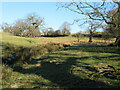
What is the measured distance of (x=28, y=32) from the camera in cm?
4128

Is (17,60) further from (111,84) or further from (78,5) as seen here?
(111,84)

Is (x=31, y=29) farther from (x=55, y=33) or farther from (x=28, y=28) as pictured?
(x=55, y=33)

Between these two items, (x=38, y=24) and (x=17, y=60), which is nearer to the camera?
(x=17, y=60)

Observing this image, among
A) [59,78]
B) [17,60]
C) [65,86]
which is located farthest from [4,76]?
[17,60]

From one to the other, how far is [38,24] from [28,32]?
10888 mm

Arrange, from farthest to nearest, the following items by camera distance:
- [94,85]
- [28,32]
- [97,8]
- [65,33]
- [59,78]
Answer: [65,33] < [28,32] < [97,8] < [59,78] < [94,85]

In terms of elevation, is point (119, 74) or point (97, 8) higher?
point (97, 8)

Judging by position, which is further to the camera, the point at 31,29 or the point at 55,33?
the point at 55,33

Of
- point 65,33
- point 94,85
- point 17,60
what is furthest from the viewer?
point 65,33

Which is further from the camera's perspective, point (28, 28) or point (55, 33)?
point (55, 33)

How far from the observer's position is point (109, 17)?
9.02m

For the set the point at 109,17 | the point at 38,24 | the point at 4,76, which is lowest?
the point at 4,76

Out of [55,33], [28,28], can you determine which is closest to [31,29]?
[28,28]

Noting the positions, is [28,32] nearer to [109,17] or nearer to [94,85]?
[109,17]
